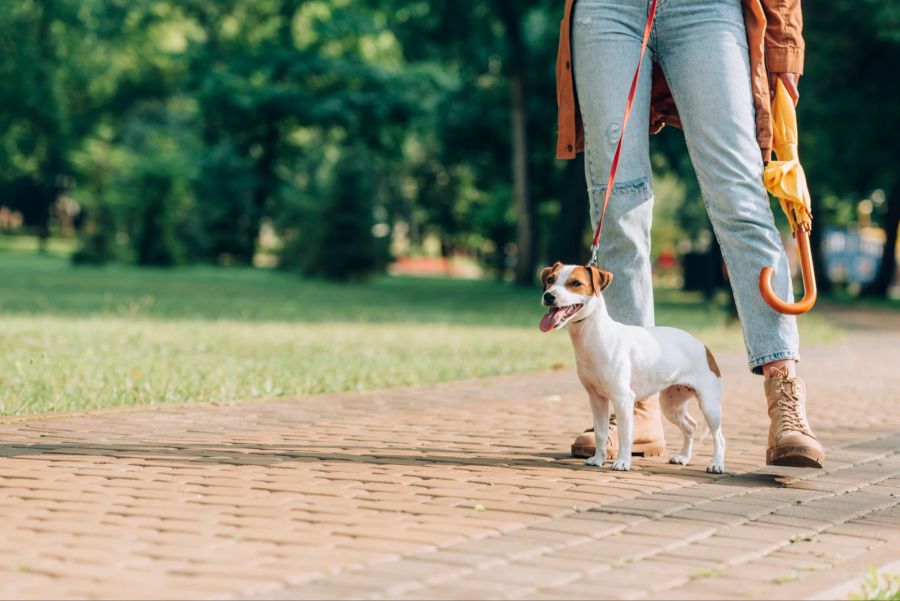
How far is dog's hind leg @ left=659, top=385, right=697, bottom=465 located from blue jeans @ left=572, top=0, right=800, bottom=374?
310 mm

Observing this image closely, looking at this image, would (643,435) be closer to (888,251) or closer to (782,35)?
(782,35)

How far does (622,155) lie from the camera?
5.34 metres

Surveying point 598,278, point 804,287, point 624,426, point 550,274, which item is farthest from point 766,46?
point 624,426

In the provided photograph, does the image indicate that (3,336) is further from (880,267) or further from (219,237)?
(219,237)

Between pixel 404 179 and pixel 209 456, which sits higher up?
pixel 404 179

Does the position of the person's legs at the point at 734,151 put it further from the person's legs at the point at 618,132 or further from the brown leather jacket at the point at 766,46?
the person's legs at the point at 618,132

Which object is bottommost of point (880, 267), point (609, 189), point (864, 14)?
point (609, 189)

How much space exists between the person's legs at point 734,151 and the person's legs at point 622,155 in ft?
0.58

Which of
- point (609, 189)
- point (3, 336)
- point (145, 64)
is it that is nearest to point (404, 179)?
point (145, 64)

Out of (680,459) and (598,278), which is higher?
(598,278)

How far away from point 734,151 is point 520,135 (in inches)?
993

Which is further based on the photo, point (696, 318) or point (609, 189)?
point (696, 318)

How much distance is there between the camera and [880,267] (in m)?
35.8

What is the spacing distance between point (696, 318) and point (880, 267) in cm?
1869
